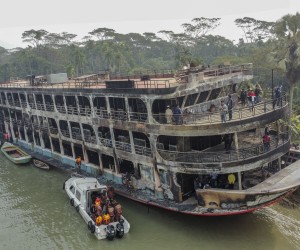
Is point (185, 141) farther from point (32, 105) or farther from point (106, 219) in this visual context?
point (32, 105)

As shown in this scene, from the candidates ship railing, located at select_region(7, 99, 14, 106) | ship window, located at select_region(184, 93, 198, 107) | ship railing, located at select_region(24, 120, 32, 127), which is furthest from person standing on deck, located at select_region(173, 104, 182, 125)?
ship railing, located at select_region(7, 99, 14, 106)

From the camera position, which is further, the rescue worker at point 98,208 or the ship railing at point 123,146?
the ship railing at point 123,146

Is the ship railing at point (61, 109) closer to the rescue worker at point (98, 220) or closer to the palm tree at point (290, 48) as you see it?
the rescue worker at point (98, 220)

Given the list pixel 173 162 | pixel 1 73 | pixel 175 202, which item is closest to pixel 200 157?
pixel 173 162

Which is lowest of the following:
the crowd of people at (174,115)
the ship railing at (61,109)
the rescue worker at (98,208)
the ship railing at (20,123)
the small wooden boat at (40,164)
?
the small wooden boat at (40,164)

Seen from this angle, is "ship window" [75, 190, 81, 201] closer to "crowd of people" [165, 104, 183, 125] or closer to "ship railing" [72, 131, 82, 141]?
"ship railing" [72, 131, 82, 141]

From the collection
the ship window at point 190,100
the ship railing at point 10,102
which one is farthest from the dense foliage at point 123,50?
the ship window at point 190,100

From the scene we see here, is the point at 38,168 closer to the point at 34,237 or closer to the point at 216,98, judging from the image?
the point at 34,237
